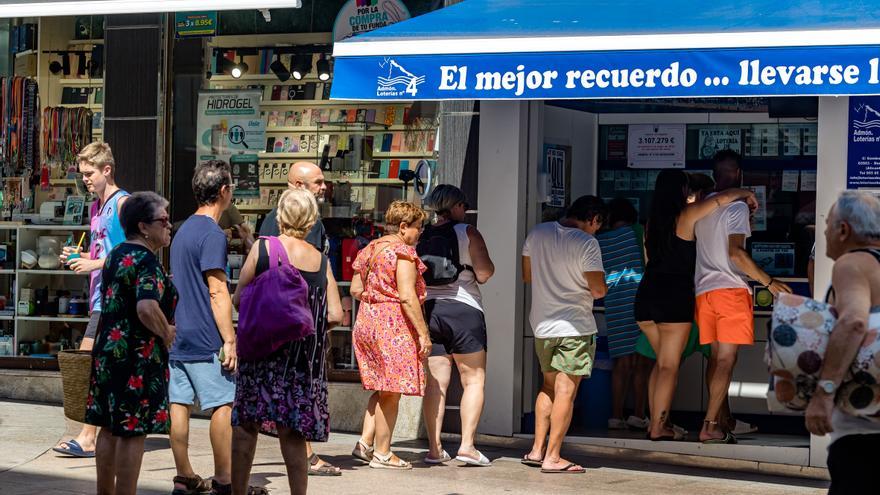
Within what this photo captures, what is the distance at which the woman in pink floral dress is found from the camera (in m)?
8.28

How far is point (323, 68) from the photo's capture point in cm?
1051

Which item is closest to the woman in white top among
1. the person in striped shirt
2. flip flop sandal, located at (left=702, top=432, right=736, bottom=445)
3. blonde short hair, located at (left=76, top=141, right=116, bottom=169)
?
the person in striped shirt

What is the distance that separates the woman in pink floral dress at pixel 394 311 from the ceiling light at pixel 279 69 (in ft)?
8.31

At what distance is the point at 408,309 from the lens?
27.1ft

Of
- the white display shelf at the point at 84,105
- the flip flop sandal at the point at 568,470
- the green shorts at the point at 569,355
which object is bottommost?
the flip flop sandal at the point at 568,470

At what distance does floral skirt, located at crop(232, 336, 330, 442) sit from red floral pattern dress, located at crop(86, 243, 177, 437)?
0.43 meters

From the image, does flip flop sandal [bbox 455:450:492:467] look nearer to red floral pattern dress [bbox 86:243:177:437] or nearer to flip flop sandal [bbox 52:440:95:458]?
flip flop sandal [bbox 52:440:95:458]

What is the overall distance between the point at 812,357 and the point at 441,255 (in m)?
4.20

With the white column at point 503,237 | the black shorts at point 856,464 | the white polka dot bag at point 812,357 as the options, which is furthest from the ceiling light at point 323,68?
the black shorts at point 856,464

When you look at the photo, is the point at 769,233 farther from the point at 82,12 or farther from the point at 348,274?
the point at 82,12

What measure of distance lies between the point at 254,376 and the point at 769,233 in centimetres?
505

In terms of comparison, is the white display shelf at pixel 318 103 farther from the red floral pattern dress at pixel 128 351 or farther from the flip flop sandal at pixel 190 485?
the red floral pattern dress at pixel 128 351

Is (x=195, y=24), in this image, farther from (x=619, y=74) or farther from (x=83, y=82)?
(x=619, y=74)

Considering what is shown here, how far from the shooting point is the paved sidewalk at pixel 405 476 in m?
7.82
